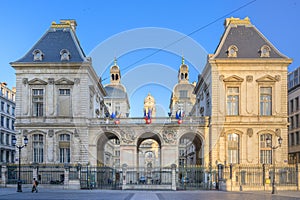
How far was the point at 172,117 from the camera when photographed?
44.4m

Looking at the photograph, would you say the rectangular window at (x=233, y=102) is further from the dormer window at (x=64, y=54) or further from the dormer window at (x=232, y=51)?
the dormer window at (x=64, y=54)

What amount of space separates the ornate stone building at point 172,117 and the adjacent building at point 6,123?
25.5m

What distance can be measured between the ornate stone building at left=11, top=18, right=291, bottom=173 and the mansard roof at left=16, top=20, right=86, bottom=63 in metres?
0.11

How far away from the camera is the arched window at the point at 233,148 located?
42709mm

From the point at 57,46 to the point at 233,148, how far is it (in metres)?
23.1

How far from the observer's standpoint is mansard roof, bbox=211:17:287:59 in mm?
43678

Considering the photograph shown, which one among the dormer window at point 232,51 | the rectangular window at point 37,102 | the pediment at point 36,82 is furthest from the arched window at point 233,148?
the pediment at point 36,82

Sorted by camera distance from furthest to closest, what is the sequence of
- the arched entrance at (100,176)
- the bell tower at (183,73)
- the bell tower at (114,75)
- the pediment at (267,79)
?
the bell tower at (114,75)
the bell tower at (183,73)
the pediment at (267,79)
the arched entrance at (100,176)

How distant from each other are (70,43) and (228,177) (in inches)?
936

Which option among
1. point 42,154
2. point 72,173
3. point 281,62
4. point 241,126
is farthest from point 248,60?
point 42,154

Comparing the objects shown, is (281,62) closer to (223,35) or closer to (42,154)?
(223,35)

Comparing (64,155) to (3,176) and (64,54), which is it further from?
(64,54)

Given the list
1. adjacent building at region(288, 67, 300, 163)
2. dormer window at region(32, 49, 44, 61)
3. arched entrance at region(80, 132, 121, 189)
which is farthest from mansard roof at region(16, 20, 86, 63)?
adjacent building at region(288, 67, 300, 163)

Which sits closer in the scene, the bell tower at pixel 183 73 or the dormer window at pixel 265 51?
the dormer window at pixel 265 51
